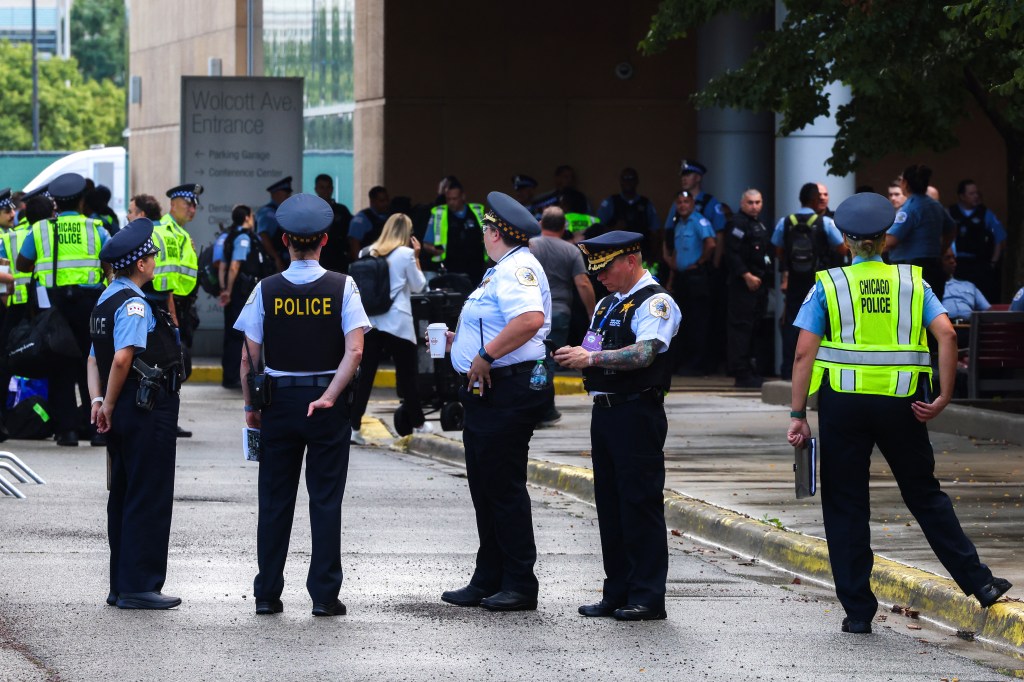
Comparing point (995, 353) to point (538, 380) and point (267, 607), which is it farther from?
point (267, 607)

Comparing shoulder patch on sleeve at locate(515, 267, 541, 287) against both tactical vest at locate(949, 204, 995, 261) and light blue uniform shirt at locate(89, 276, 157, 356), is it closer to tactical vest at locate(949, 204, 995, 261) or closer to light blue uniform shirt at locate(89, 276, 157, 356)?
light blue uniform shirt at locate(89, 276, 157, 356)

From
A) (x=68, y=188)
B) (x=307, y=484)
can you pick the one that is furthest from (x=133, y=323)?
(x=68, y=188)

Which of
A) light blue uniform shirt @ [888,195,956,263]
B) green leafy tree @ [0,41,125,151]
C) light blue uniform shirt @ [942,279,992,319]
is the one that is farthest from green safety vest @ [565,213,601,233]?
green leafy tree @ [0,41,125,151]

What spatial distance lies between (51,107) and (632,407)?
278 ft

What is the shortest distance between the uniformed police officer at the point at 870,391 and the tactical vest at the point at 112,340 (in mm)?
2779

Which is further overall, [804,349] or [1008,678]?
[804,349]

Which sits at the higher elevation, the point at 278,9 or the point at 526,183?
the point at 278,9

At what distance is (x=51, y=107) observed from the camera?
89.9 metres

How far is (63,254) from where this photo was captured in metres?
14.8

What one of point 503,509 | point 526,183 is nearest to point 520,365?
point 503,509

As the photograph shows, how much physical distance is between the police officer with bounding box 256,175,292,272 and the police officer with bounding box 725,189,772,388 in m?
4.68

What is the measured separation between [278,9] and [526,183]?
995 centimetres

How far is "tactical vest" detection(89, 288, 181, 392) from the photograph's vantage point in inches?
347

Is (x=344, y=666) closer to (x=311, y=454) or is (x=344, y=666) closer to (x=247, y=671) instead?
(x=247, y=671)
